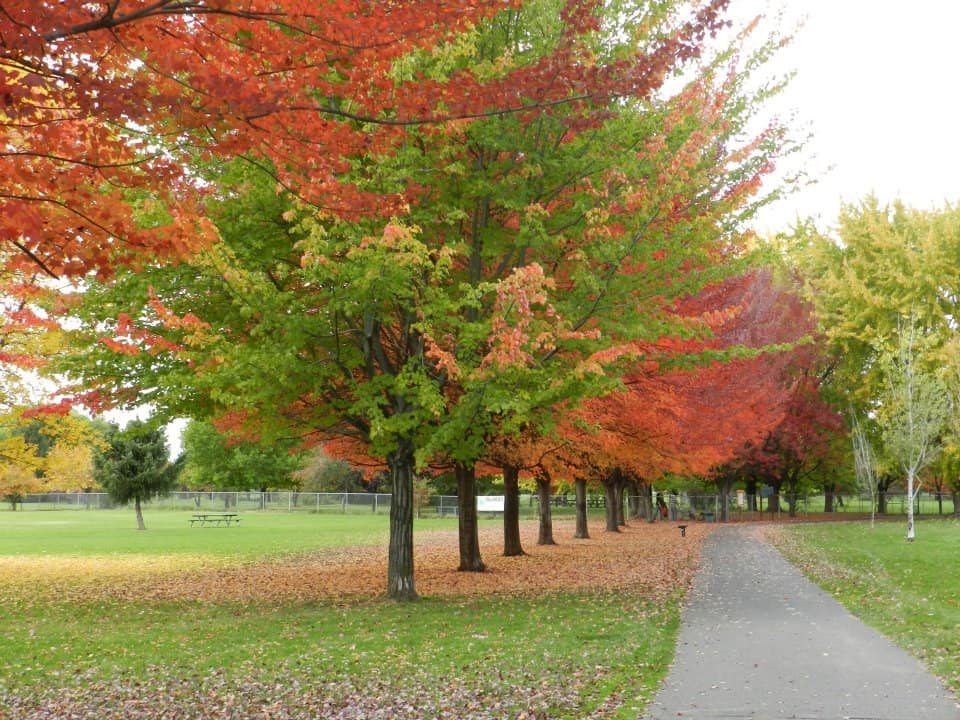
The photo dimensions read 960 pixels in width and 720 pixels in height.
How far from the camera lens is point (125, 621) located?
40.3 feet

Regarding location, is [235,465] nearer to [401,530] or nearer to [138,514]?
[138,514]

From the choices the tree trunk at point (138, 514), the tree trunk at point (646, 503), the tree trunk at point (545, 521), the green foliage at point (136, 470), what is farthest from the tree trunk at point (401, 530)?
the tree trunk at point (646, 503)

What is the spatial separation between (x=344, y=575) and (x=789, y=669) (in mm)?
12498

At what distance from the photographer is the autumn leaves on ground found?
722cm

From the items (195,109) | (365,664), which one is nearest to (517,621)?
(365,664)

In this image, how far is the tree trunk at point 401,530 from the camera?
Answer: 44.8 ft

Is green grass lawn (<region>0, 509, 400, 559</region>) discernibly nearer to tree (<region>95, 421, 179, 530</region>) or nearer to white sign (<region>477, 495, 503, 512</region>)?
tree (<region>95, 421, 179, 530</region>)

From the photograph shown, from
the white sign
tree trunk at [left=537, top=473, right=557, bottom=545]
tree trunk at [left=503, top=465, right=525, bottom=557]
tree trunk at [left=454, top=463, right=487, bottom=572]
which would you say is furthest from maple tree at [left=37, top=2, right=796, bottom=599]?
the white sign

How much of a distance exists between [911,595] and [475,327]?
27.1ft

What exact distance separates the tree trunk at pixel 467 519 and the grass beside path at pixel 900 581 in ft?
22.2

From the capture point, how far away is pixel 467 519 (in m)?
18.2

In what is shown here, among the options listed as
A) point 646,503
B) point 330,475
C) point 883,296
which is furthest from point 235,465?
point 883,296

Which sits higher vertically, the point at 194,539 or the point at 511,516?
the point at 511,516

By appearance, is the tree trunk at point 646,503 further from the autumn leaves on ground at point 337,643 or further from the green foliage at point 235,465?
the green foliage at point 235,465
